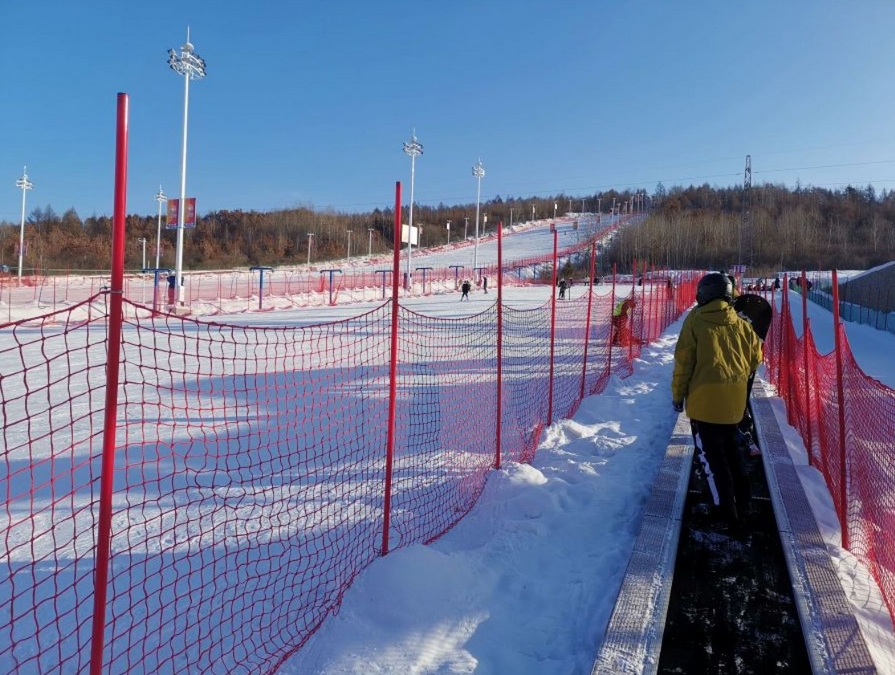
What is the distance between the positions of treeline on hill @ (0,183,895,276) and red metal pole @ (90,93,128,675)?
6509 centimetres

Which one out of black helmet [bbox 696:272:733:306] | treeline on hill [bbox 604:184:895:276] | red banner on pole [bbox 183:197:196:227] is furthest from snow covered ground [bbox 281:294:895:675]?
treeline on hill [bbox 604:184:895:276]

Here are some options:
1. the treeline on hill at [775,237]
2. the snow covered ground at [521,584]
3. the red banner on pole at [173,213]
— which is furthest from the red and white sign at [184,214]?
the treeline on hill at [775,237]

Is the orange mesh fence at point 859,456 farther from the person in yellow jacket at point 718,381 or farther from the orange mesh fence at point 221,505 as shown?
the orange mesh fence at point 221,505

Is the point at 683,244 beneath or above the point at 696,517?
above

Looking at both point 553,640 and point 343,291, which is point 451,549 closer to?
point 553,640

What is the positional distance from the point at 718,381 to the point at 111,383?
3385mm

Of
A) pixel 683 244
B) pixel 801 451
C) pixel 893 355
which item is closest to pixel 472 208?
pixel 683 244

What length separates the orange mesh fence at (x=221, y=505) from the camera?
2705 millimetres

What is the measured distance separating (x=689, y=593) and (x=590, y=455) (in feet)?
7.58

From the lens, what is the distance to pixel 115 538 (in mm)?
3549

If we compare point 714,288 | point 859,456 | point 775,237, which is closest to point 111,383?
point 714,288

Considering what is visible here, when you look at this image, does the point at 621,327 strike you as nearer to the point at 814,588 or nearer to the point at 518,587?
the point at 814,588

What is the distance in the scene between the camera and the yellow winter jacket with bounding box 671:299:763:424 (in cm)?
373

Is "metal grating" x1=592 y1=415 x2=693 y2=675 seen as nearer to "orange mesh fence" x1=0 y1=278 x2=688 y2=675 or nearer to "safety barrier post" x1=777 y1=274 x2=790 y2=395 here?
"orange mesh fence" x1=0 y1=278 x2=688 y2=675
